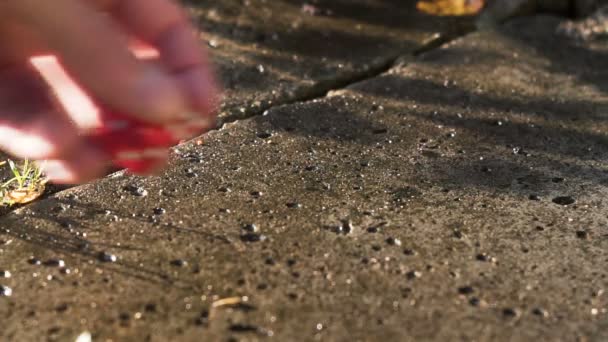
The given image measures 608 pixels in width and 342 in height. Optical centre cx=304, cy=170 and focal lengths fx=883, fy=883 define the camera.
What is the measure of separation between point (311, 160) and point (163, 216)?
0.54 m

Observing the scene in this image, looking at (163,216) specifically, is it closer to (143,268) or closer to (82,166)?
(143,268)

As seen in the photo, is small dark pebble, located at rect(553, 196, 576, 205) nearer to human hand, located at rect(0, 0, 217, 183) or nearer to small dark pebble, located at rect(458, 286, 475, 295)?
small dark pebble, located at rect(458, 286, 475, 295)

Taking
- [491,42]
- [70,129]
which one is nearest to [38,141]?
[70,129]

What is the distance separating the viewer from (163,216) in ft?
7.41

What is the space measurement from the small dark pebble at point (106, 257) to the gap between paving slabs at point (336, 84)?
0.35m

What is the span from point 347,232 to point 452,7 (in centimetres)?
198

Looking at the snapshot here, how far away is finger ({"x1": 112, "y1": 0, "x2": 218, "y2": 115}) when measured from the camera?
0.94m

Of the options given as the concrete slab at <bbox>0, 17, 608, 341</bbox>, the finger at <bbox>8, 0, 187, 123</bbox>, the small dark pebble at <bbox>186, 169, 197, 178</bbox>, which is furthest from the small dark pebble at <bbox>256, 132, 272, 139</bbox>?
the finger at <bbox>8, 0, 187, 123</bbox>

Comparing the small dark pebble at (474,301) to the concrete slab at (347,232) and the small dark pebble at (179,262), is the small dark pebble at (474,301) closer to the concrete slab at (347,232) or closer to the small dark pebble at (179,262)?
the concrete slab at (347,232)

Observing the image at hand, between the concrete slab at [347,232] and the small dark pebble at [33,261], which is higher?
the concrete slab at [347,232]

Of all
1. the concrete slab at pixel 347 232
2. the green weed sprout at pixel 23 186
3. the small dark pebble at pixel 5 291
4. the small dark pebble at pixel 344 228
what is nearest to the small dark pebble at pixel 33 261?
the concrete slab at pixel 347 232

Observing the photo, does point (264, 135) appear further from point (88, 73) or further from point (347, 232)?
point (88, 73)

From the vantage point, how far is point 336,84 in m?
3.17

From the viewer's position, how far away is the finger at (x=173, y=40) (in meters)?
→ 0.94
